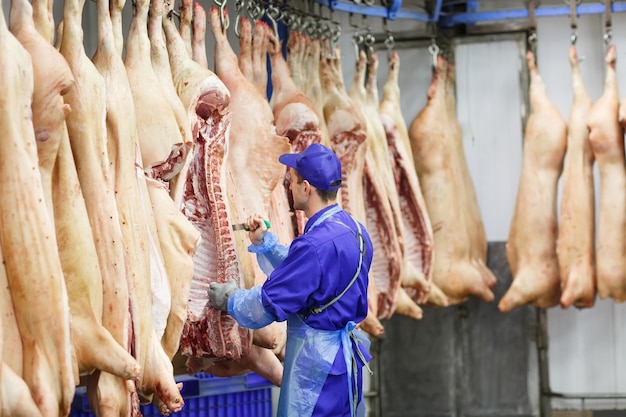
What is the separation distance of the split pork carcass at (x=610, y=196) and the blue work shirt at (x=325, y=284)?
2.58m

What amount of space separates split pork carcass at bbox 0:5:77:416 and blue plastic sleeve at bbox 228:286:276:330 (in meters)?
1.09

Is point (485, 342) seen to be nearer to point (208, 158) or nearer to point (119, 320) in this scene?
point (208, 158)

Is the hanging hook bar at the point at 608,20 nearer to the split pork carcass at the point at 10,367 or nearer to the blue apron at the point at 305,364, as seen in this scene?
the blue apron at the point at 305,364

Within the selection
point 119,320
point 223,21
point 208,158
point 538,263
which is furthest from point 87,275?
point 538,263

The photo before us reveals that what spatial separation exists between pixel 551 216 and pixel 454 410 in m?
1.59

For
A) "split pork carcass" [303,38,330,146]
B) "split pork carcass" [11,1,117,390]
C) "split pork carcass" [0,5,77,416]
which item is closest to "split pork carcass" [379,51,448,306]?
"split pork carcass" [303,38,330,146]

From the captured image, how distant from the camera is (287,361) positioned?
16.0ft

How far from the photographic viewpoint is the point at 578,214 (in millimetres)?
7258

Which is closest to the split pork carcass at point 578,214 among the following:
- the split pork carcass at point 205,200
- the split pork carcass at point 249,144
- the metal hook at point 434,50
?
the metal hook at point 434,50

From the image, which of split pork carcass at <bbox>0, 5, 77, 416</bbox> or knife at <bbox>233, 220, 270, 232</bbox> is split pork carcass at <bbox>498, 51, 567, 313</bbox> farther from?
split pork carcass at <bbox>0, 5, 77, 416</bbox>

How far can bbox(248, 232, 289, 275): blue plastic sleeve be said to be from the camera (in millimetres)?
5031

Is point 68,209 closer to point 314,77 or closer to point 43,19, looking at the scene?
point 43,19

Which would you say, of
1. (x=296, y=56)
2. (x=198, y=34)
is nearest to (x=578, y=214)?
(x=296, y=56)

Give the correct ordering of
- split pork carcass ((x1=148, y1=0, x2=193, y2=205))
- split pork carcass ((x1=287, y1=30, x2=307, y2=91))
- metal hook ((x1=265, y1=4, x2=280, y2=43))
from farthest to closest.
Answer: split pork carcass ((x1=287, y1=30, x2=307, y2=91)) → metal hook ((x1=265, y1=4, x2=280, y2=43)) → split pork carcass ((x1=148, y1=0, x2=193, y2=205))
